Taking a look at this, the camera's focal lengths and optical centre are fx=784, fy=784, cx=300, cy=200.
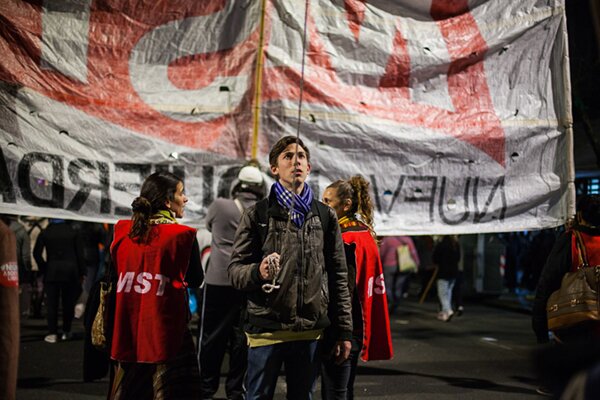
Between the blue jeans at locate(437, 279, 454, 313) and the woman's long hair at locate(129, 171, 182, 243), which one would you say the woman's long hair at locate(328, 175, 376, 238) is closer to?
the woman's long hair at locate(129, 171, 182, 243)

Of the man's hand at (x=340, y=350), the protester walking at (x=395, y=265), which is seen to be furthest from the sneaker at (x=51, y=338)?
the man's hand at (x=340, y=350)

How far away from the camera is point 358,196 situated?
17.5 feet

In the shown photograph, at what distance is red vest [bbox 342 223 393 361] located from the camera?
5.38 metres

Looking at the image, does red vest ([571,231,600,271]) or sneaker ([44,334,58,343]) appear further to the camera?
sneaker ([44,334,58,343])

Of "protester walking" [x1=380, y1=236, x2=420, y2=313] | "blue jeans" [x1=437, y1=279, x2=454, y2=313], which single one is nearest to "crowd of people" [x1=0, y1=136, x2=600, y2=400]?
"blue jeans" [x1=437, y1=279, x2=454, y2=313]

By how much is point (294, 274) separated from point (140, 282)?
1.14m

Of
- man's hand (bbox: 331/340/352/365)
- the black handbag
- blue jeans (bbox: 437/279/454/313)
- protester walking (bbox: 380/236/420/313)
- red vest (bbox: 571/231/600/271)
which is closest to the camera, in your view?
man's hand (bbox: 331/340/352/365)

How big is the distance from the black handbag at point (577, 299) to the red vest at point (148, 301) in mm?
2502

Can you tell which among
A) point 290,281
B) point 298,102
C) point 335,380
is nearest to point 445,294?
point 298,102

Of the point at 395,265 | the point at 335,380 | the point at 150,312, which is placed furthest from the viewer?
the point at 395,265

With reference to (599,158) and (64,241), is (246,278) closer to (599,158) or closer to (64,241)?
(64,241)

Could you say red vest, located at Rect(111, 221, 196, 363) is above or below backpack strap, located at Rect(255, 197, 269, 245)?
below

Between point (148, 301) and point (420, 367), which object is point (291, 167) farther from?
point (420, 367)

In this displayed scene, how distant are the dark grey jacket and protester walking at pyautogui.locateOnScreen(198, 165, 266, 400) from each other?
249 cm
